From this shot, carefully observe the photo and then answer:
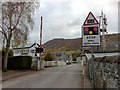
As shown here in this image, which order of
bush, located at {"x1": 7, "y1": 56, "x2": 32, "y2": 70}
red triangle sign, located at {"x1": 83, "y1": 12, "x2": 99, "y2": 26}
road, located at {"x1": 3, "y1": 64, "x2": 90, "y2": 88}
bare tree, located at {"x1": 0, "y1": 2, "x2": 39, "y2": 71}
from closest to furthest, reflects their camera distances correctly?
red triangle sign, located at {"x1": 83, "y1": 12, "x2": 99, "y2": 26}, road, located at {"x1": 3, "y1": 64, "x2": 90, "y2": 88}, bare tree, located at {"x1": 0, "y1": 2, "x2": 39, "y2": 71}, bush, located at {"x1": 7, "y1": 56, "x2": 32, "y2": 70}

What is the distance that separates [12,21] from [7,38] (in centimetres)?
209

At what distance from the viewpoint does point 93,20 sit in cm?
1033

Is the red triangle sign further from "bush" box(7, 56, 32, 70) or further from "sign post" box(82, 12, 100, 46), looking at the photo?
"bush" box(7, 56, 32, 70)

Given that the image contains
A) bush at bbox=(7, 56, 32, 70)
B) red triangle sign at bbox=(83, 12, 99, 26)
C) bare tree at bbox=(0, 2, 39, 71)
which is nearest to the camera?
red triangle sign at bbox=(83, 12, 99, 26)

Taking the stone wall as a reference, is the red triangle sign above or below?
above

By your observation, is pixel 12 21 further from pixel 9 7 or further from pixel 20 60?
pixel 20 60

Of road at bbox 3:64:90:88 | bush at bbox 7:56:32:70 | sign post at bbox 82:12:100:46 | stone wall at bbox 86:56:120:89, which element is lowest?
road at bbox 3:64:90:88

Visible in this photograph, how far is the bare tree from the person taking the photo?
28312 millimetres

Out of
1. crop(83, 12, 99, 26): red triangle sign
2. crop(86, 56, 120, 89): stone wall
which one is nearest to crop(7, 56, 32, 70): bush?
crop(83, 12, 99, 26): red triangle sign

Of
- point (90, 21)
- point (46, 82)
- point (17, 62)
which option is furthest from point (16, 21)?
point (90, 21)

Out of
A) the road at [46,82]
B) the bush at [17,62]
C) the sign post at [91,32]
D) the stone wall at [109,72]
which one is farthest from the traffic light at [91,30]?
the bush at [17,62]

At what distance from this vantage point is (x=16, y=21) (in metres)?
29.4

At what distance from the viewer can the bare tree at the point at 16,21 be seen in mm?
28312

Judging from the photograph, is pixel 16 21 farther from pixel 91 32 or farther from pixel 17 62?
pixel 91 32
